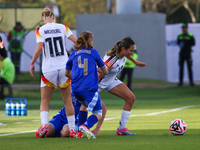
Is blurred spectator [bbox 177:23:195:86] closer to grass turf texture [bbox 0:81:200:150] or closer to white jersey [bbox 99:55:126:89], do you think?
grass turf texture [bbox 0:81:200:150]

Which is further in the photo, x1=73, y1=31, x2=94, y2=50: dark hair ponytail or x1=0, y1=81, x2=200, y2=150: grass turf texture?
x1=73, y1=31, x2=94, y2=50: dark hair ponytail

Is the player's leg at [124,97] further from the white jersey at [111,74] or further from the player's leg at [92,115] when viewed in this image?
the player's leg at [92,115]

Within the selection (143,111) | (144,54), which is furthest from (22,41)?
(143,111)

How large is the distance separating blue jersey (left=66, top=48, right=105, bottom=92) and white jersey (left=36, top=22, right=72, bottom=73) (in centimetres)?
39

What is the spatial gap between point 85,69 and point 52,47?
81 cm

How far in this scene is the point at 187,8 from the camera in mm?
53469

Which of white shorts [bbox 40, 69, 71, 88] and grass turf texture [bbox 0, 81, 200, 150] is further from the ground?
white shorts [bbox 40, 69, 71, 88]

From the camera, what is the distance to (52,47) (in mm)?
7977

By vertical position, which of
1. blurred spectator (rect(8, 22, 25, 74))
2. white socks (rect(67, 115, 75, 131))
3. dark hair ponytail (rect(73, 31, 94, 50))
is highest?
dark hair ponytail (rect(73, 31, 94, 50))

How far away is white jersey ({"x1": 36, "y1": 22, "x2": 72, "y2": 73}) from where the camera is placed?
7.96 meters

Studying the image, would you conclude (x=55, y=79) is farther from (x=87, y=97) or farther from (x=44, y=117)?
(x=87, y=97)

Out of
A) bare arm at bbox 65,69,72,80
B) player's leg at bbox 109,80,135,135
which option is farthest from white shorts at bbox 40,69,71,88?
player's leg at bbox 109,80,135,135

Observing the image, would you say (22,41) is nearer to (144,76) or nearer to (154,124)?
(144,76)

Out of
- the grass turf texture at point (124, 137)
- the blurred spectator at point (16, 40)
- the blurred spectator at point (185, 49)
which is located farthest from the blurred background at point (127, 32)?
the grass turf texture at point (124, 137)
